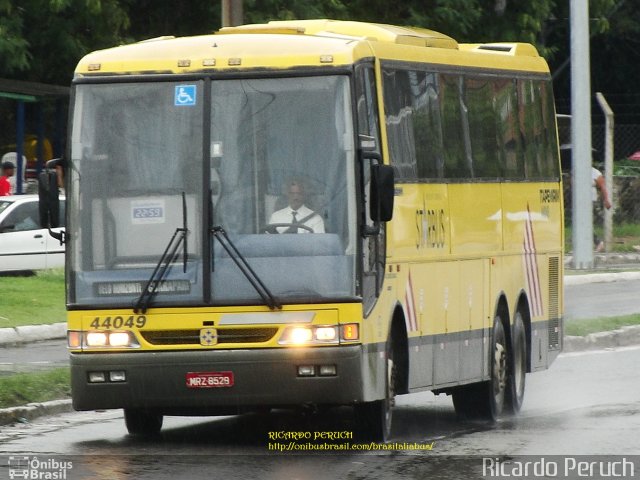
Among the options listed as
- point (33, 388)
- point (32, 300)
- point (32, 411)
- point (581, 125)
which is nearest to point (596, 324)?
point (32, 300)

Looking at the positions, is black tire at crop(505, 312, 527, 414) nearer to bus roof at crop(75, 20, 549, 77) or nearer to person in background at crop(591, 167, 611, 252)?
bus roof at crop(75, 20, 549, 77)

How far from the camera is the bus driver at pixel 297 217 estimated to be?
11.8 meters

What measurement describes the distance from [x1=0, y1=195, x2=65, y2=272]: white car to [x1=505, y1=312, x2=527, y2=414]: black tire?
→ 13801mm

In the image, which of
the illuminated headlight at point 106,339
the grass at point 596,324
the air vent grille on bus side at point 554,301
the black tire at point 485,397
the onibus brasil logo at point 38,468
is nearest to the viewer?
the onibus brasil logo at point 38,468

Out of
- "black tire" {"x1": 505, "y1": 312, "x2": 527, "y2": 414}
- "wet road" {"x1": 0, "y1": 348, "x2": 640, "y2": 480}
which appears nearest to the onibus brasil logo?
"wet road" {"x1": 0, "y1": 348, "x2": 640, "y2": 480}

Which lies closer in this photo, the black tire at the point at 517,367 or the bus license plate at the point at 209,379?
the bus license plate at the point at 209,379

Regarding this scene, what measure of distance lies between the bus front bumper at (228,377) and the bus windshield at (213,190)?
0.35 meters

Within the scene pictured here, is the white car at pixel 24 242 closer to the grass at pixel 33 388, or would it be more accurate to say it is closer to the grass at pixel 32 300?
the grass at pixel 32 300

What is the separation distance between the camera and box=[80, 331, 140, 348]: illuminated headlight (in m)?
11.8

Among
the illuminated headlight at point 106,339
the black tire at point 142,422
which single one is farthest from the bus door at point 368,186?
the black tire at point 142,422

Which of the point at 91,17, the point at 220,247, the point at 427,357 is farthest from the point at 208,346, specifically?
the point at 91,17

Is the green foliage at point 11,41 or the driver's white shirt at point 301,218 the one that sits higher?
the green foliage at point 11,41

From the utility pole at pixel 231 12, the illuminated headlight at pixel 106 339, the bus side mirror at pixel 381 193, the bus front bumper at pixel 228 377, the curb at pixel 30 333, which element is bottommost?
the curb at pixel 30 333

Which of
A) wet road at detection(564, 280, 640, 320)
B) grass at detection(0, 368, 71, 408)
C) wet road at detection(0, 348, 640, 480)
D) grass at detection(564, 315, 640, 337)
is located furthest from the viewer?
wet road at detection(564, 280, 640, 320)
